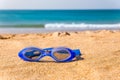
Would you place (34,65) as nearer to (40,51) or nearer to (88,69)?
(40,51)

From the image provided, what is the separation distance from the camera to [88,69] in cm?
450

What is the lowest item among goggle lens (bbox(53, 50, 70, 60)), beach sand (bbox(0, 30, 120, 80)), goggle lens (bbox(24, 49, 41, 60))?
beach sand (bbox(0, 30, 120, 80))

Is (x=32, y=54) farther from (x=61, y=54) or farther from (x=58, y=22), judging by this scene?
(x=58, y=22)

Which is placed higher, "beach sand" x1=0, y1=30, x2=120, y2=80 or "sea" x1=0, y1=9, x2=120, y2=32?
"sea" x1=0, y1=9, x2=120, y2=32

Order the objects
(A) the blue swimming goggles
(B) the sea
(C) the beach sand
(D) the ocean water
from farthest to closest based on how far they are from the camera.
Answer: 1. (D) the ocean water
2. (B) the sea
3. (A) the blue swimming goggles
4. (C) the beach sand

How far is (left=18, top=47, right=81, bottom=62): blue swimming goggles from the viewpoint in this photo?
491cm

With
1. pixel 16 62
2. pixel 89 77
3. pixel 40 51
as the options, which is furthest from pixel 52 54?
pixel 89 77

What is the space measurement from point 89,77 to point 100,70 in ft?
1.22

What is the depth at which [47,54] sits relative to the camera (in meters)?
4.89

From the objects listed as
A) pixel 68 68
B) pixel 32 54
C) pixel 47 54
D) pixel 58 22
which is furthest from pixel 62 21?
pixel 68 68

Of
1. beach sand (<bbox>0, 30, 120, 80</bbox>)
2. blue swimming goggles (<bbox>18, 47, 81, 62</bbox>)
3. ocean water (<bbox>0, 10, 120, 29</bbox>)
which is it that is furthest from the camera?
ocean water (<bbox>0, 10, 120, 29</bbox>)

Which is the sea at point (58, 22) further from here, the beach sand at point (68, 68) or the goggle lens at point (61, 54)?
the goggle lens at point (61, 54)

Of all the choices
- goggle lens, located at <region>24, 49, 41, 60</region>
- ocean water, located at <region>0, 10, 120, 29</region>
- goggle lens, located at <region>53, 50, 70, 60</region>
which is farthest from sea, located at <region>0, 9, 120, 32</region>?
goggle lens, located at <region>53, 50, 70, 60</region>

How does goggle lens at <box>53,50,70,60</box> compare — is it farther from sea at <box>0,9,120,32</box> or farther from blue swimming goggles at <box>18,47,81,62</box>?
sea at <box>0,9,120,32</box>
